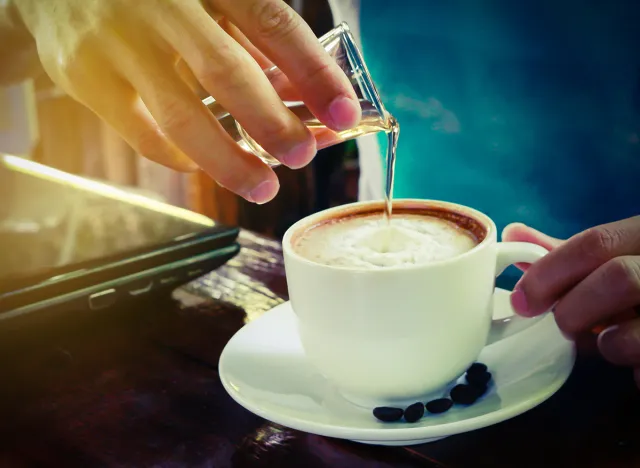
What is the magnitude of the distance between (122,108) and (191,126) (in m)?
0.17

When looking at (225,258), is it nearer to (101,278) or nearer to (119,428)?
(101,278)

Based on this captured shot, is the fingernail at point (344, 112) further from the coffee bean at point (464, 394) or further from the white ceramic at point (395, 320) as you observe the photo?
the coffee bean at point (464, 394)

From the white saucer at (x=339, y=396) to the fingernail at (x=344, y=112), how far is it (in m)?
0.26

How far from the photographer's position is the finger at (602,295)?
0.63 m

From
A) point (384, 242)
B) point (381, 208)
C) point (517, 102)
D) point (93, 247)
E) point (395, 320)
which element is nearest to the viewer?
point (395, 320)

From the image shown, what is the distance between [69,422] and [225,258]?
0.37 meters

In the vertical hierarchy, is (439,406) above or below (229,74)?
below

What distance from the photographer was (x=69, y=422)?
2.21 feet

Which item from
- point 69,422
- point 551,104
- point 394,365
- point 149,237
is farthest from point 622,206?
point 69,422

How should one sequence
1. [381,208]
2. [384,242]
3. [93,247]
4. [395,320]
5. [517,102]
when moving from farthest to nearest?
1. [517,102]
2. [93,247]
3. [381,208]
4. [384,242]
5. [395,320]

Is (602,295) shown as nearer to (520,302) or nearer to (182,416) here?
(520,302)

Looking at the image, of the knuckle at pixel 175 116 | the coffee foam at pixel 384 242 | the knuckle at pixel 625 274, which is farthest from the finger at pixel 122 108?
the knuckle at pixel 625 274

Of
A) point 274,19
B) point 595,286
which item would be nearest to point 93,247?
point 274,19

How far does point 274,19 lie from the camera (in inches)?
25.9
